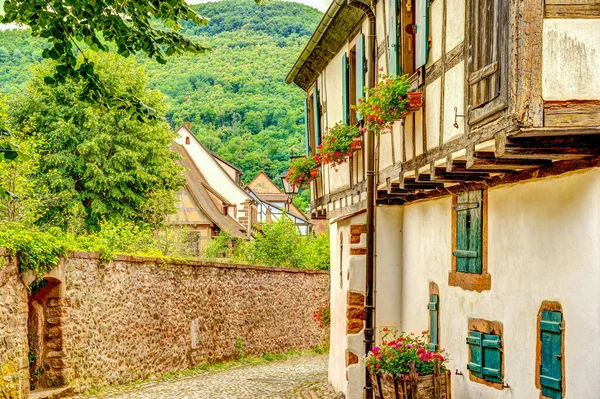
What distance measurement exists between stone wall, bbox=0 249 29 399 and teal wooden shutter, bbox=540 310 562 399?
653 centimetres

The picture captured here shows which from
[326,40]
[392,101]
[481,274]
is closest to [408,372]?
[481,274]

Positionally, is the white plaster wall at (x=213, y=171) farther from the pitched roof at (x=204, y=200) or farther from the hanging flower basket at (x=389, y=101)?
the hanging flower basket at (x=389, y=101)

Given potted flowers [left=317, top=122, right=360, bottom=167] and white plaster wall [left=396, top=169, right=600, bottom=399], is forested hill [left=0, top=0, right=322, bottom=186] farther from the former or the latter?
white plaster wall [left=396, top=169, right=600, bottom=399]

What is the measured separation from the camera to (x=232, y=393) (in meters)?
14.2

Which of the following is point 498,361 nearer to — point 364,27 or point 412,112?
point 412,112

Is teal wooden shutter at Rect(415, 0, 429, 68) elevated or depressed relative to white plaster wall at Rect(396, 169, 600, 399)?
elevated

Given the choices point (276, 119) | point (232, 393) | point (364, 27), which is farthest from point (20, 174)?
point (276, 119)

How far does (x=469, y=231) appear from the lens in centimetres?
931

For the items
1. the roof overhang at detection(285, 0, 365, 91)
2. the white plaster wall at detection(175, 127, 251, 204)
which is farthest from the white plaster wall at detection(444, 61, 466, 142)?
the white plaster wall at detection(175, 127, 251, 204)

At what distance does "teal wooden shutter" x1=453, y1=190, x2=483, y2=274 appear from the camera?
29.6 feet

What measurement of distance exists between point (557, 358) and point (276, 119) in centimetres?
5680

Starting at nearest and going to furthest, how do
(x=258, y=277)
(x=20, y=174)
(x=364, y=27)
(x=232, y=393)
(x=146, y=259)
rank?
(x=364, y=27), (x=232, y=393), (x=146, y=259), (x=20, y=174), (x=258, y=277)

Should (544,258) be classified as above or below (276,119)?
below

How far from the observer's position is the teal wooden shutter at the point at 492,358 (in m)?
8.45
